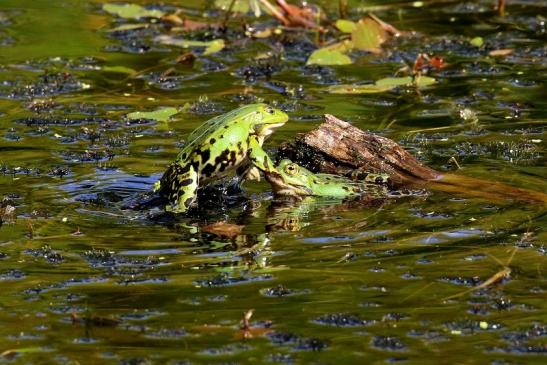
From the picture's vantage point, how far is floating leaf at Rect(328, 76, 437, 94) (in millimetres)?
9477

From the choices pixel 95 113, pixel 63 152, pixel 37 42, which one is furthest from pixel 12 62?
pixel 63 152

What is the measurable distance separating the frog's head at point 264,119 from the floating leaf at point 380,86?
2.46m

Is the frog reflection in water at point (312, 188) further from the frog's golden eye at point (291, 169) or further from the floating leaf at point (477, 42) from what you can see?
the floating leaf at point (477, 42)

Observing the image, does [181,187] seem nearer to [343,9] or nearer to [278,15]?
[278,15]

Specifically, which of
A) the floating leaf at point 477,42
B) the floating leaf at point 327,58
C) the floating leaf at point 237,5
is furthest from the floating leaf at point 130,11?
the floating leaf at point 477,42

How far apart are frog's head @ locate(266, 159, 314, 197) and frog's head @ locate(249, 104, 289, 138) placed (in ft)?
0.72

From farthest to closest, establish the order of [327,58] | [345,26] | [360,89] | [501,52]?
[345,26]
[501,52]
[327,58]
[360,89]

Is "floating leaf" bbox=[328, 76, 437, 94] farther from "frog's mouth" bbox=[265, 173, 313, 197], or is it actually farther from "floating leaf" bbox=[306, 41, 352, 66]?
"frog's mouth" bbox=[265, 173, 313, 197]

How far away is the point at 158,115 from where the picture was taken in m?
8.82

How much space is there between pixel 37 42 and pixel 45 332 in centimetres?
682

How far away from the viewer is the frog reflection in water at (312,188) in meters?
7.00

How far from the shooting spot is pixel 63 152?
820 cm

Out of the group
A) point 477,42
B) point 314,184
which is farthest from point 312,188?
point 477,42

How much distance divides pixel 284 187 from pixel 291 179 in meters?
0.06
